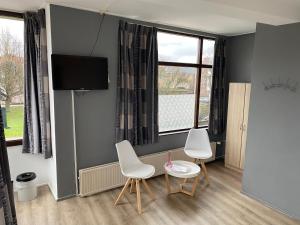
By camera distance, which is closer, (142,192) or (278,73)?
(278,73)

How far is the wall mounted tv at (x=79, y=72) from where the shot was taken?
9.07ft

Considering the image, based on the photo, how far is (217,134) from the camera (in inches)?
188

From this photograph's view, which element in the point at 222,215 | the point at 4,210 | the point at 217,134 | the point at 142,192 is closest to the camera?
the point at 4,210

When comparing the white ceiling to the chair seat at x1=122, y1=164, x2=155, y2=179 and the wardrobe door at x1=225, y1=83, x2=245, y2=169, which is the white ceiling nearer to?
the wardrobe door at x1=225, y1=83, x2=245, y2=169

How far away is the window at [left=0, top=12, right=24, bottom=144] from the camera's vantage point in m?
3.03

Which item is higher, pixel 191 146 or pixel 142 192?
pixel 191 146

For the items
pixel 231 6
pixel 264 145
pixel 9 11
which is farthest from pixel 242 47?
pixel 9 11

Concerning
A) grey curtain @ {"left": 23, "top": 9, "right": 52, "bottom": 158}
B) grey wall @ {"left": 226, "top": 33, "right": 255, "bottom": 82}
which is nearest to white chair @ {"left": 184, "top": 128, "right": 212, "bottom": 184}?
grey wall @ {"left": 226, "top": 33, "right": 255, "bottom": 82}

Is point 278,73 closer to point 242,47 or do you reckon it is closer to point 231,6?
point 231,6

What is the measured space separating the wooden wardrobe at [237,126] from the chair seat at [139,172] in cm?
201

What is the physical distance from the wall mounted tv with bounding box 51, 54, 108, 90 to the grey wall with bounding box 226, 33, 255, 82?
280 centimetres

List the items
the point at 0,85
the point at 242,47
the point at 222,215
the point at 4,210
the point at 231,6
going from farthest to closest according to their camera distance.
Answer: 1. the point at 242,47
2. the point at 0,85
3. the point at 222,215
4. the point at 231,6
5. the point at 4,210

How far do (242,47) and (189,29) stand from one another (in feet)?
3.97

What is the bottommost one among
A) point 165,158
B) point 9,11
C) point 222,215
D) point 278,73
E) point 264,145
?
point 222,215
